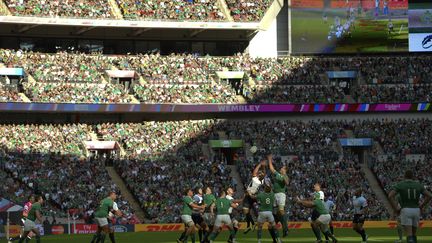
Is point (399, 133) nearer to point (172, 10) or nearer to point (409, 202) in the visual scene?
point (172, 10)

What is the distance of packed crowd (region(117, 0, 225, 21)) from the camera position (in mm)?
79438

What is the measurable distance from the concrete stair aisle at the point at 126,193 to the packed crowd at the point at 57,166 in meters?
0.97

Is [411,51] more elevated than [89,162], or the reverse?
[411,51]

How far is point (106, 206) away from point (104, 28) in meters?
47.2

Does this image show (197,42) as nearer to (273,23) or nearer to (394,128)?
(273,23)

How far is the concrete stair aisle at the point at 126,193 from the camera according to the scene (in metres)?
64.8

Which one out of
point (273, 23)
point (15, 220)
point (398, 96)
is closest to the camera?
point (15, 220)

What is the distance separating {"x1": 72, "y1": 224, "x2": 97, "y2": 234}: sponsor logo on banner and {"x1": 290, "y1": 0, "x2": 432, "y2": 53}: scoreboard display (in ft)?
115

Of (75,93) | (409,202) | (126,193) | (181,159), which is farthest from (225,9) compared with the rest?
(409,202)

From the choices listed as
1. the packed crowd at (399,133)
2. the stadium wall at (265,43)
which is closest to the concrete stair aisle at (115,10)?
the stadium wall at (265,43)

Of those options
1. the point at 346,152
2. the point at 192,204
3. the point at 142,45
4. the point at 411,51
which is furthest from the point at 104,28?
the point at 192,204

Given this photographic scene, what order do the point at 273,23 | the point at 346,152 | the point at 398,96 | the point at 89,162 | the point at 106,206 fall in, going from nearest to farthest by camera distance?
the point at 106,206, the point at 89,162, the point at 346,152, the point at 398,96, the point at 273,23

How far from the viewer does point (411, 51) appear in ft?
285

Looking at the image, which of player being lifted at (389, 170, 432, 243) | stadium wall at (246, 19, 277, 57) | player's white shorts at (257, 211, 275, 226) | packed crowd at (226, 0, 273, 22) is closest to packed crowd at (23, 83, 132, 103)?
packed crowd at (226, 0, 273, 22)
